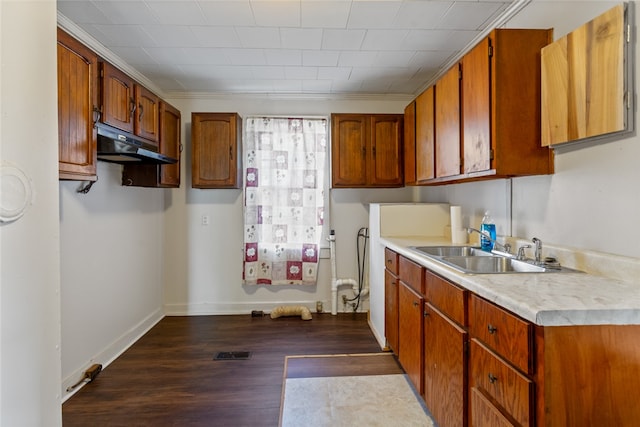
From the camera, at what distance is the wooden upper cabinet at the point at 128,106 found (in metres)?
2.08

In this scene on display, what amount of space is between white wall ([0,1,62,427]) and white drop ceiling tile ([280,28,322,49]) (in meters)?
1.62

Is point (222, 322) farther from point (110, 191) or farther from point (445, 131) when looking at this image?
point (445, 131)

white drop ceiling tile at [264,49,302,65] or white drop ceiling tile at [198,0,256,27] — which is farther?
white drop ceiling tile at [264,49,302,65]

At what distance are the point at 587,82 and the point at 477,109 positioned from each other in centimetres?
51

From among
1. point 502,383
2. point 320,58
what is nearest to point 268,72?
point 320,58

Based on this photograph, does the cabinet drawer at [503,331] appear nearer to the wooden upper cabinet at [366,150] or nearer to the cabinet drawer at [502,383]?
the cabinet drawer at [502,383]

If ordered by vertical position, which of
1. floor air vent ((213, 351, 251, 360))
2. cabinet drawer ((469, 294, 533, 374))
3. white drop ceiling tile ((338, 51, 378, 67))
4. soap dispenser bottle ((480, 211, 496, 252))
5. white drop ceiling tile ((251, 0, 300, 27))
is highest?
white drop ceiling tile ((338, 51, 378, 67))

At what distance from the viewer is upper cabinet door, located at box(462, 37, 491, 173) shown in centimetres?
176

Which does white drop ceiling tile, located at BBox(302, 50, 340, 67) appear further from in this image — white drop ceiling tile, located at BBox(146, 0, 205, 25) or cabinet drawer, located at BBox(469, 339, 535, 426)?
cabinet drawer, located at BBox(469, 339, 535, 426)

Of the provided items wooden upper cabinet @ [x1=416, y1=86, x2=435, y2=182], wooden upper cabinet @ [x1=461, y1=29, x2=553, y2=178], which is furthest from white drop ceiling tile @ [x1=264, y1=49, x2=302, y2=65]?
wooden upper cabinet @ [x1=461, y1=29, x2=553, y2=178]

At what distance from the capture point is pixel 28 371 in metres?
0.91

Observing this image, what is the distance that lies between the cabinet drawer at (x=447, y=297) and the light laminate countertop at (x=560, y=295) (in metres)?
0.05

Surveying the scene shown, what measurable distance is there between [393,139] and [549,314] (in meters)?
2.63

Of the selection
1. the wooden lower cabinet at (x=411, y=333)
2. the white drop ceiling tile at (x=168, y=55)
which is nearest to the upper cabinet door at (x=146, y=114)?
the white drop ceiling tile at (x=168, y=55)
